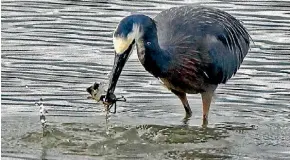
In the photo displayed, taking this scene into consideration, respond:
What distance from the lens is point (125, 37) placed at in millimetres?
9414

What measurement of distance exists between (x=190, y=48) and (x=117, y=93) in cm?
129

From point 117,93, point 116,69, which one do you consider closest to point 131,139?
point 116,69

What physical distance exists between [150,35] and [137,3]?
5.86m

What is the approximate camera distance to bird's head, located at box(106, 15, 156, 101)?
9.38 metres

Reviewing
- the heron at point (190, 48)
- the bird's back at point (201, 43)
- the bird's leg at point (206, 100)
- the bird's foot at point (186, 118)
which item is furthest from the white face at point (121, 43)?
the bird's leg at point (206, 100)

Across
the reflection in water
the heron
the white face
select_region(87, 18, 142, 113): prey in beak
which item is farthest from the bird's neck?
the reflection in water

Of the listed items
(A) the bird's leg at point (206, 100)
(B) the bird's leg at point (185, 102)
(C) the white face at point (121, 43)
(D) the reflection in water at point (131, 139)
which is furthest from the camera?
(B) the bird's leg at point (185, 102)

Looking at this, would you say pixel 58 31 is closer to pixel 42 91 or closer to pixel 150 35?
pixel 42 91

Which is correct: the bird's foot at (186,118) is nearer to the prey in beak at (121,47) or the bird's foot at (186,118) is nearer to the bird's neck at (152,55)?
the bird's neck at (152,55)

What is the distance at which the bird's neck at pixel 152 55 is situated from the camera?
9867 millimetres

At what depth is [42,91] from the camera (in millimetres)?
11742

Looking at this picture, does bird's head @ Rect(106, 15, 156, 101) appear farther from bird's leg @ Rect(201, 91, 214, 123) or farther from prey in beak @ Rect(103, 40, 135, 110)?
bird's leg @ Rect(201, 91, 214, 123)

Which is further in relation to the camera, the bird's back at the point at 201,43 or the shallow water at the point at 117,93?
the bird's back at the point at 201,43

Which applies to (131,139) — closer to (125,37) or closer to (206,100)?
(125,37)
